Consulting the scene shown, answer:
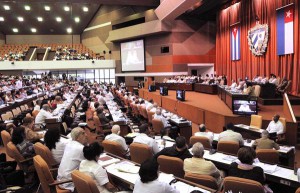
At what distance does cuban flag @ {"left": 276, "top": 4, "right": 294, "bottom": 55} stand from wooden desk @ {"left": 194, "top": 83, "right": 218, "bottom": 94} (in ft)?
13.8

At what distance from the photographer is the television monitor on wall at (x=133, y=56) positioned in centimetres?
2806

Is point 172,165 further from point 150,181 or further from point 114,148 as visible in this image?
point 114,148

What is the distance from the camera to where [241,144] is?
6.09 meters

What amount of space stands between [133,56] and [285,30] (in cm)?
1654

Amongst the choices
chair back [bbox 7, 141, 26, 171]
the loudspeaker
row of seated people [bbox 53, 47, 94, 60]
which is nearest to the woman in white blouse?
chair back [bbox 7, 141, 26, 171]

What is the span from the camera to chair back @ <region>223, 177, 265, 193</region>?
333cm

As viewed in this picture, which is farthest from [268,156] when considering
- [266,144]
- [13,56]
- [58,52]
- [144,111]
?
[13,56]

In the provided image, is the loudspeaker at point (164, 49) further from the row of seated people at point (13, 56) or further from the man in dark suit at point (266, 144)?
the man in dark suit at point (266, 144)

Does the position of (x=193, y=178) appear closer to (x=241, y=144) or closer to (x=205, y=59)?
(x=241, y=144)

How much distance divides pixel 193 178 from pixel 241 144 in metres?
2.64

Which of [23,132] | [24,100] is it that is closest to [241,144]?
[23,132]

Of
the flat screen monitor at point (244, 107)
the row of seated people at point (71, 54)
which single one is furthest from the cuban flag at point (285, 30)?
the row of seated people at point (71, 54)

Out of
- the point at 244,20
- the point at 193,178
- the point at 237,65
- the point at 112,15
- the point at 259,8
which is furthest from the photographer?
the point at 112,15

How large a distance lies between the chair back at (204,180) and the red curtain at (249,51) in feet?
38.0
